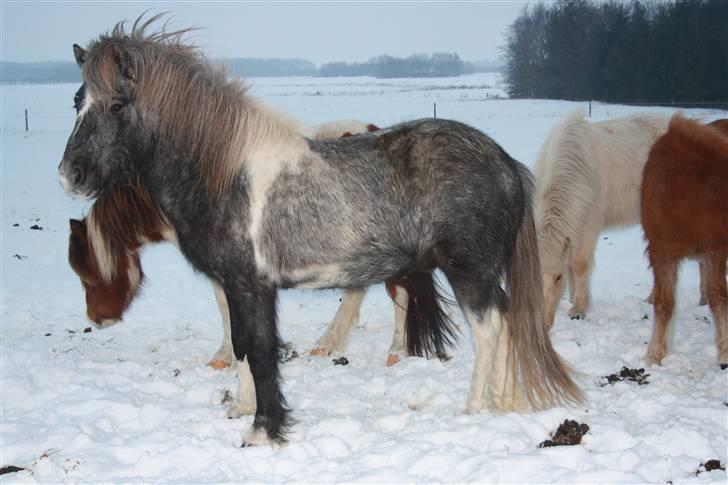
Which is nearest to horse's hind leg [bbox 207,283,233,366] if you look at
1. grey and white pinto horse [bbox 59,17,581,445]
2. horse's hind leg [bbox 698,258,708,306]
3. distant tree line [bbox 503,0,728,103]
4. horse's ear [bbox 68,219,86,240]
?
horse's ear [bbox 68,219,86,240]

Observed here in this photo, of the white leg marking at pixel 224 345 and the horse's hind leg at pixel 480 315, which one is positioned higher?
the horse's hind leg at pixel 480 315

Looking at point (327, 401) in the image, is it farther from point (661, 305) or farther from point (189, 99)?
point (661, 305)

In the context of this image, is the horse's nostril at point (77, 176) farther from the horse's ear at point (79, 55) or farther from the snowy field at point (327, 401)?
the snowy field at point (327, 401)

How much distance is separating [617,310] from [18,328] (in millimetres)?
5833

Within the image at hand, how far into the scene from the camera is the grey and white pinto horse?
158 inches

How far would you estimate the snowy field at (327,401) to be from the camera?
3762 millimetres

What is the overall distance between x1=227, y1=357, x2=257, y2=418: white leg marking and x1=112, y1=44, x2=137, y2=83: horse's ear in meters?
1.91

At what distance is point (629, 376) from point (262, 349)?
2672 mm

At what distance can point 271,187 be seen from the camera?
405 cm

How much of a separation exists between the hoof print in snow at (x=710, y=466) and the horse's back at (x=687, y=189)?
6.35 feet

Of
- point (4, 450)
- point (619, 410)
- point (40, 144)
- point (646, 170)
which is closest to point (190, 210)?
point (4, 450)

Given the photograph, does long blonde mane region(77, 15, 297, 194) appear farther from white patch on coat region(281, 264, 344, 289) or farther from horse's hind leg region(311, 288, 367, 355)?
horse's hind leg region(311, 288, 367, 355)

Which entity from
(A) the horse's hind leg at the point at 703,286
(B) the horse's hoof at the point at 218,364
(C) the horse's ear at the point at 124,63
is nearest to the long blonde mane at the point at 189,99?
(C) the horse's ear at the point at 124,63

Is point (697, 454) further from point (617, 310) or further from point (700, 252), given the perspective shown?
point (617, 310)
